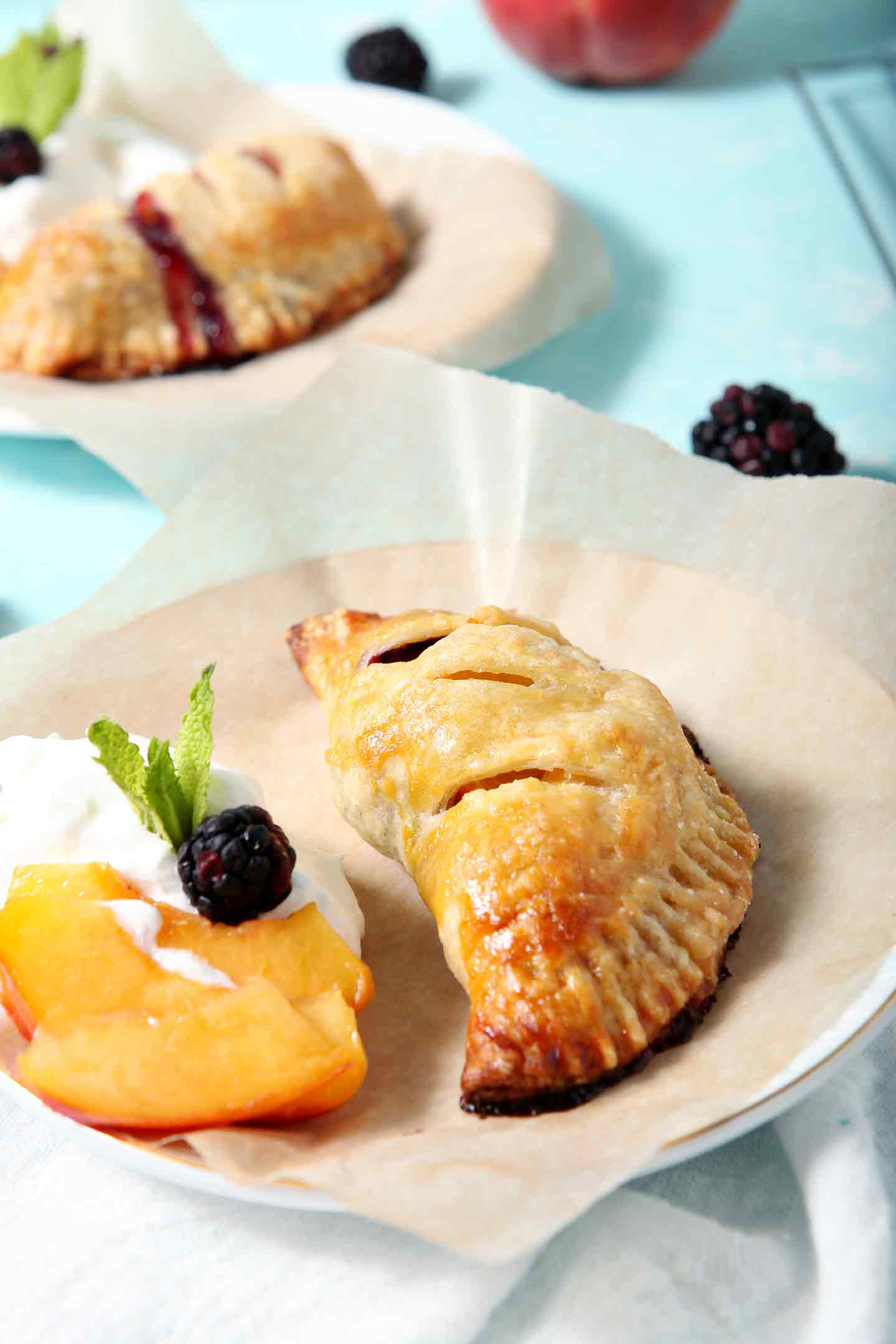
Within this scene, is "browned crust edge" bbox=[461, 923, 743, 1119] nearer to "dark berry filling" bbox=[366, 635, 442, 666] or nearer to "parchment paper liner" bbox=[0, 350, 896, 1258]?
"parchment paper liner" bbox=[0, 350, 896, 1258]

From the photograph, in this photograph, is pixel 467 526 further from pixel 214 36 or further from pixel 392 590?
pixel 214 36

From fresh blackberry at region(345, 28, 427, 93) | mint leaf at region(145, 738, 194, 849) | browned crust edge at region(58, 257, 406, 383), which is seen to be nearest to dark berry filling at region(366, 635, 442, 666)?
mint leaf at region(145, 738, 194, 849)

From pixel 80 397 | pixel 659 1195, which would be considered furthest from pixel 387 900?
pixel 80 397

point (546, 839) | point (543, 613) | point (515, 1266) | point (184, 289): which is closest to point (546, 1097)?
point (515, 1266)

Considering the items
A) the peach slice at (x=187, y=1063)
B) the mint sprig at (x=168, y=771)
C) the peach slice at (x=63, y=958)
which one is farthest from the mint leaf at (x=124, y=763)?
the peach slice at (x=187, y=1063)

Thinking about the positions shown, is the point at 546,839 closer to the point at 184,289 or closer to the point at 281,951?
the point at 281,951

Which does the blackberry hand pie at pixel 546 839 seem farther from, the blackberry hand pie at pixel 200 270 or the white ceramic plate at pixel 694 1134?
the blackberry hand pie at pixel 200 270
